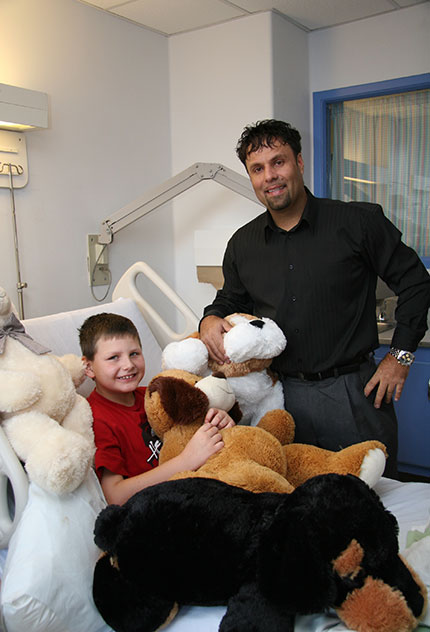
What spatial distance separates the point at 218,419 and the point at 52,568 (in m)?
0.54

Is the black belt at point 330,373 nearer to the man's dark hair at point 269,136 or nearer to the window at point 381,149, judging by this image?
the man's dark hair at point 269,136

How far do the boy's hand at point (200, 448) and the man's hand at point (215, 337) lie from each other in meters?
0.29

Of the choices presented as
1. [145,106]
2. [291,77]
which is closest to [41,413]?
[145,106]

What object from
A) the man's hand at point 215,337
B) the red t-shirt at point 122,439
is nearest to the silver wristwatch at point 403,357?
the man's hand at point 215,337

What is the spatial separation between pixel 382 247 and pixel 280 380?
1.70ft

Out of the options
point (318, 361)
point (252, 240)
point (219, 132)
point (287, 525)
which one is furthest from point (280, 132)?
point (219, 132)

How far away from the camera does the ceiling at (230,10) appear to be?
2900 mm

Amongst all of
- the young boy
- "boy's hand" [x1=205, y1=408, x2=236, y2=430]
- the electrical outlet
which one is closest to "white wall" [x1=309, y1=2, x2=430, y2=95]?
the electrical outlet

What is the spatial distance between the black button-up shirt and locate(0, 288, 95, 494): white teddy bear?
723mm

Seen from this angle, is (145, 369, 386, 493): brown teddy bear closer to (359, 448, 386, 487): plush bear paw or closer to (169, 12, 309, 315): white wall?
(359, 448, 386, 487): plush bear paw

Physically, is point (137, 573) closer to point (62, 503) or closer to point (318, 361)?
point (62, 503)

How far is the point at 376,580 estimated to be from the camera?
1061 millimetres

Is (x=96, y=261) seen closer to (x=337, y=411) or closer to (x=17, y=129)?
(x=17, y=129)

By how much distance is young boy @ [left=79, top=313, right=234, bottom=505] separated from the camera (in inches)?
56.4
